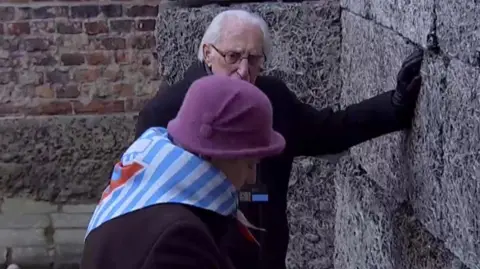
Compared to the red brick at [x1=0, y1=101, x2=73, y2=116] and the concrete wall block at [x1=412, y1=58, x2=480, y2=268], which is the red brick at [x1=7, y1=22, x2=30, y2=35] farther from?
the concrete wall block at [x1=412, y1=58, x2=480, y2=268]

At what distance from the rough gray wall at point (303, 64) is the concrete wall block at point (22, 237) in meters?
2.01

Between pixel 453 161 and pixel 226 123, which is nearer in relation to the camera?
pixel 226 123

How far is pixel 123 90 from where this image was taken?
22.1 ft

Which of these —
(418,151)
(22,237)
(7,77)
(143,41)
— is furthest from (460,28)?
(7,77)

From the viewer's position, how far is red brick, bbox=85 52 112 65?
6.62 m

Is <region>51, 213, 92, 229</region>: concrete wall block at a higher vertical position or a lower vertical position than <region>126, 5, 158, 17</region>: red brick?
lower

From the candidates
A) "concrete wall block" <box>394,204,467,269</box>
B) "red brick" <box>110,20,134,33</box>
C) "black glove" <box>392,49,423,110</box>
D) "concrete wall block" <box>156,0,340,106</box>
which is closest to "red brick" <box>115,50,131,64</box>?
"red brick" <box>110,20,134,33</box>

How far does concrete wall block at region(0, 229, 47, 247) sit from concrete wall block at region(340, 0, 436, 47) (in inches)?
116

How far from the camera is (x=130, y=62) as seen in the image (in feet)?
21.9

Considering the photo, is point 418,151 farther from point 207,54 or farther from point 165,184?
point 165,184

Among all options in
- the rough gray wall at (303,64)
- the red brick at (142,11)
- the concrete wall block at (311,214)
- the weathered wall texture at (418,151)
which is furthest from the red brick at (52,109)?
the weathered wall texture at (418,151)

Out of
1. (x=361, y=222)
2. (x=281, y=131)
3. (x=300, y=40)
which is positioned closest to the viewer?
(x=281, y=131)

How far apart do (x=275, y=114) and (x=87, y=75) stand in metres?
3.36

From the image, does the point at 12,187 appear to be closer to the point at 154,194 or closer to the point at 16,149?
the point at 16,149
